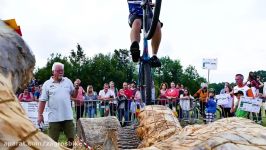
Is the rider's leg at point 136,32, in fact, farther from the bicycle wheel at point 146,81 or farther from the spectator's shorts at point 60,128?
the spectator's shorts at point 60,128

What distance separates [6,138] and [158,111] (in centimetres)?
481

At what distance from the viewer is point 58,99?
703 centimetres

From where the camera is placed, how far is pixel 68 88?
23.4ft

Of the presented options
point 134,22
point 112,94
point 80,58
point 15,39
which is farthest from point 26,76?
point 80,58

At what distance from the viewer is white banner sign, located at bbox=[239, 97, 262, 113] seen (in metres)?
11.9

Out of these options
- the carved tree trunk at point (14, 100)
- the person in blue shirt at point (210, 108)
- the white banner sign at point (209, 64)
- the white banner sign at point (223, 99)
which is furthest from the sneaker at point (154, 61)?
the white banner sign at point (209, 64)

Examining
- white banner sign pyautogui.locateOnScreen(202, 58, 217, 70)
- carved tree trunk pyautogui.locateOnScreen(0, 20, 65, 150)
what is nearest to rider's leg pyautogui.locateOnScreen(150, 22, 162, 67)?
carved tree trunk pyautogui.locateOnScreen(0, 20, 65, 150)

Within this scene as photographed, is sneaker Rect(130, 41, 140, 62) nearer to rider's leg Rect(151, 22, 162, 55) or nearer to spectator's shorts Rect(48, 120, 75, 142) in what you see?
rider's leg Rect(151, 22, 162, 55)

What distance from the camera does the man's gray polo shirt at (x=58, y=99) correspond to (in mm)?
7023

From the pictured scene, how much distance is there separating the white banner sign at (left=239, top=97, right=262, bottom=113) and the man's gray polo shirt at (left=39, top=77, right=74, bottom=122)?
20.2 ft

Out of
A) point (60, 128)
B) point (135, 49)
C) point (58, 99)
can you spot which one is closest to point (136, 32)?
point (135, 49)

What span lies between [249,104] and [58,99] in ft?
21.8

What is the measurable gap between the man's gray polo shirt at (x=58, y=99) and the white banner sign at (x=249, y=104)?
20.2 ft

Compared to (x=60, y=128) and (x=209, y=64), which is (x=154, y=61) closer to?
(x=60, y=128)
